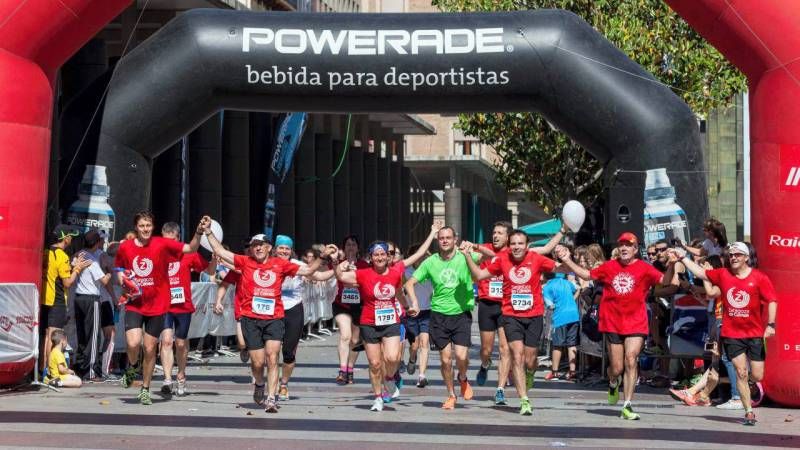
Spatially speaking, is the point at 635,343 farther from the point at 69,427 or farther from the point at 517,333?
the point at 69,427

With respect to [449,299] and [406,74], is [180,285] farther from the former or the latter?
[406,74]

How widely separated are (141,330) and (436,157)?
192ft

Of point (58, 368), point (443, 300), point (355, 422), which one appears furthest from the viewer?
point (58, 368)

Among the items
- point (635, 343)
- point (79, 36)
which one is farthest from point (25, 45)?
point (635, 343)

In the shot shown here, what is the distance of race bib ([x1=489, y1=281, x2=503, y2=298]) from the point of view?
1567 centimetres

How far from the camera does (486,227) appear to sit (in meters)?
78.7

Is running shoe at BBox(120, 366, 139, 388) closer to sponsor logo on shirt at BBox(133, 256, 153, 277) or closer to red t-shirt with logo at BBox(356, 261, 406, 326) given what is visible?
sponsor logo on shirt at BBox(133, 256, 153, 277)

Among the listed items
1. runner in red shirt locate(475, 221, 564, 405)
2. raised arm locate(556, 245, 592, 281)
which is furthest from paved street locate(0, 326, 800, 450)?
raised arm locate(556, 245, 592, 281)

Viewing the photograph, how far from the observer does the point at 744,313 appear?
1333 cm

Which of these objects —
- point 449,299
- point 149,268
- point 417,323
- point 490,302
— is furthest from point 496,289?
point 149,268

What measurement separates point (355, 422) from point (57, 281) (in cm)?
492

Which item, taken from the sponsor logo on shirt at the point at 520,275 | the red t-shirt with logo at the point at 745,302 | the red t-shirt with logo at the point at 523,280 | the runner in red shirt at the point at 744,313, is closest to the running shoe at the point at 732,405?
the runner in red shirt at the point at 744,313

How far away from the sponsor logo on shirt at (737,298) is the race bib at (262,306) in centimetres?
407

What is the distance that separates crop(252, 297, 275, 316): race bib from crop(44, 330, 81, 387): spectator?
3.24 metres
